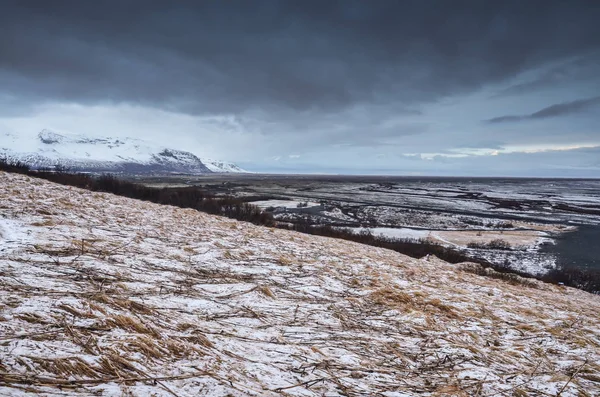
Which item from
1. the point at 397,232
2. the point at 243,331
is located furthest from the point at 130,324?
the point at 397,232

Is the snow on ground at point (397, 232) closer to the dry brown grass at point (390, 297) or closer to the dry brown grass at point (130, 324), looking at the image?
the dry brown grass at point (390, 297)

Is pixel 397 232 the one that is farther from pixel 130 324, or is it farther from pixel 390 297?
pixel 130 324

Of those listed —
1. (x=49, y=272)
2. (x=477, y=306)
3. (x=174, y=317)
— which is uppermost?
(x=49, y=272)

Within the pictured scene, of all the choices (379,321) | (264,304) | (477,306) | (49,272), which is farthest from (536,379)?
(49,272)

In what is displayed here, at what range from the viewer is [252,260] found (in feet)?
23.0

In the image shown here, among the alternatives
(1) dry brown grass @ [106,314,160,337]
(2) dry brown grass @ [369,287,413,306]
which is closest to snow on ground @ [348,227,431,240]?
(2) dry brown grass @ [369,287,413,306]

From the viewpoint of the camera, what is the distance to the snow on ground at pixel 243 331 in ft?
8.48

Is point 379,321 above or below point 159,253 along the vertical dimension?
below

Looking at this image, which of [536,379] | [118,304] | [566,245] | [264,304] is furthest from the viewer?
[566,245]

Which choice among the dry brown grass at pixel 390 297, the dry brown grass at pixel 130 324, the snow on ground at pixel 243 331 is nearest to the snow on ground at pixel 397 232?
the snow on ground at pixel 243 331

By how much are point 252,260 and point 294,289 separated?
190 cm

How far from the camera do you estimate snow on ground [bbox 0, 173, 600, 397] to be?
8.48ft

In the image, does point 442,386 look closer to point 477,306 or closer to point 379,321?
point 379,321

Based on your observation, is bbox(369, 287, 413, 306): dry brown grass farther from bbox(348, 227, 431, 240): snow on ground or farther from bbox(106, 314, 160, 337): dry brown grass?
bbox(348, 227, 431, 240): snow on ground
